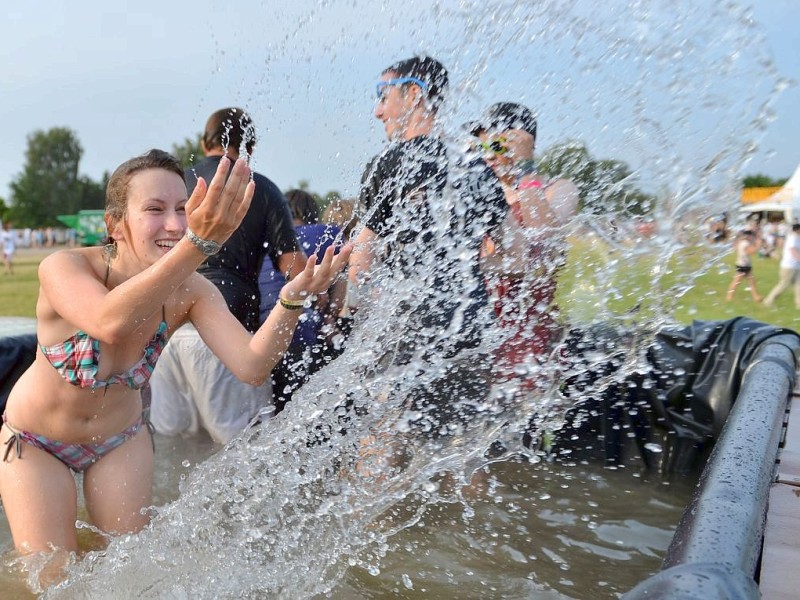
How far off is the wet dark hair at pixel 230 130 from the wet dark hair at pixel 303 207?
135 centimetres

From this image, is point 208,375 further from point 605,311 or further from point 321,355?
point 605,311

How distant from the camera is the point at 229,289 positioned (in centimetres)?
362

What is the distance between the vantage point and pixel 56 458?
92.0 inches

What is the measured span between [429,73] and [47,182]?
73.3m

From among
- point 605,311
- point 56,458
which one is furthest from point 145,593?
point 605,311

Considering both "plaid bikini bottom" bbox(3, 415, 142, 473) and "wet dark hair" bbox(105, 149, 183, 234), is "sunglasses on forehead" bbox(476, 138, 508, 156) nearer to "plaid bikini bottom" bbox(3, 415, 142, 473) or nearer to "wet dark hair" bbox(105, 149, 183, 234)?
"wet dark hair" bbox(105, 149, 183, 234)

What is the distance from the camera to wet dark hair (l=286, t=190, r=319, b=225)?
5.04 meters

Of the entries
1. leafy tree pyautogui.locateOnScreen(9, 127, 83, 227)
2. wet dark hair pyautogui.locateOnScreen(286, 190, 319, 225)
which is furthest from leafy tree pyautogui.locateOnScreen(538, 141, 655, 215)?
leafy tree pyautogui.locateOnScreen(9, 127, 83, 227)

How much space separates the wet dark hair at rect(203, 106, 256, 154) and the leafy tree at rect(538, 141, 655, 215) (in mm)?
1449

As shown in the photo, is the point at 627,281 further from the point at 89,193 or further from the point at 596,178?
the point at 89,193

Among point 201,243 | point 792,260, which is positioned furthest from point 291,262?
point 792,260

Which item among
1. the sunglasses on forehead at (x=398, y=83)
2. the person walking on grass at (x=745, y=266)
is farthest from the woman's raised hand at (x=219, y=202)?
the person walking on grass at (x=745, y=266)

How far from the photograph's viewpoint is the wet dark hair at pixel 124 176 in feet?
7.14

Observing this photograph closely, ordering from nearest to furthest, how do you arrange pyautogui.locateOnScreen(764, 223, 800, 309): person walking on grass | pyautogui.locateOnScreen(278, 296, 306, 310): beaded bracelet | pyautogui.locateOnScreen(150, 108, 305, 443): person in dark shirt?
pyautogui.locateOnScreen(278, 296, 306, 310): beaded bracelet < pyautogui.locateOnScreen(150, 108, 305, 443): person in dark shirt < pyautogui.locateOnScreen(764, 223, 800, 309): person walking on grass
